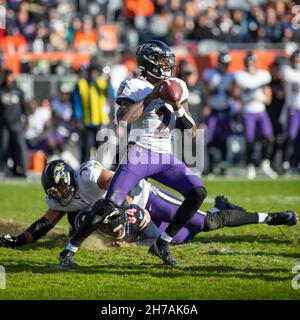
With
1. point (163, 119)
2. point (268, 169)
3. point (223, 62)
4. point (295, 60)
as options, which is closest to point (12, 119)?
point (223, 62)

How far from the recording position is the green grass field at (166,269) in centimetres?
525

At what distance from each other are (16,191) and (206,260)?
5.39 m

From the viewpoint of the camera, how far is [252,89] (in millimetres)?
13031

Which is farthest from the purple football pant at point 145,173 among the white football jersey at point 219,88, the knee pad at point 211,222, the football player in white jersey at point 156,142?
the white football jersey at point 219,88

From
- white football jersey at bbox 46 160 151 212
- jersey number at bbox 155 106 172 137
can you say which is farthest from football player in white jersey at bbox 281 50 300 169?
jersey number at bbox 155 106 172 137

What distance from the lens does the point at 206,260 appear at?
638 centimetres

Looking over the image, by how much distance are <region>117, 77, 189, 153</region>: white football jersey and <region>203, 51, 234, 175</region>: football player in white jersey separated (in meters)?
7.07

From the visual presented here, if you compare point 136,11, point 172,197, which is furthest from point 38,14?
point 172,197

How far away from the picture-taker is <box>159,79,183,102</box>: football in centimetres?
573

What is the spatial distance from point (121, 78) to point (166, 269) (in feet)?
26.7

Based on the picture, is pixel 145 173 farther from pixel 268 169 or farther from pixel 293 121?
pixel 268 169

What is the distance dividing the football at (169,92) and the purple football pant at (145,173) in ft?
1.58
